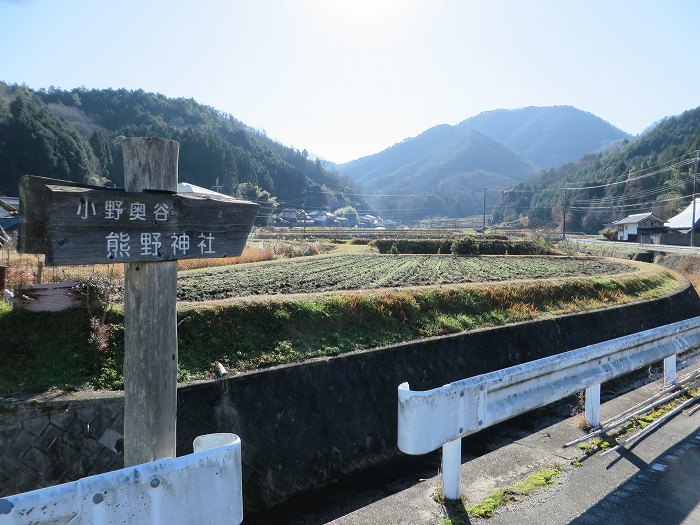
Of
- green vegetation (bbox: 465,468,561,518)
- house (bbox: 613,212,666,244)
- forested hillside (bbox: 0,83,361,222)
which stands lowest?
green vegetation (bbox: 465,468,561,518)

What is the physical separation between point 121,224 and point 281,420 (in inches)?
158

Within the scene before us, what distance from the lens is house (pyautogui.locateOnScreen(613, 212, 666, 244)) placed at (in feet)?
161

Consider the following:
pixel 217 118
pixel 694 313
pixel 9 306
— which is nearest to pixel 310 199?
pixel 217 118

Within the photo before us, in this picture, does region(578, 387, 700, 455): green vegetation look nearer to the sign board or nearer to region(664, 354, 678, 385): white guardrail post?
region(664, 354, 678, 385): white guardrail post

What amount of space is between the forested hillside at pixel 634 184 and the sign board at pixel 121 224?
221ft

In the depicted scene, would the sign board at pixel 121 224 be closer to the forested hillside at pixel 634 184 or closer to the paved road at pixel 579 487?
the paved road at pixel 579 487

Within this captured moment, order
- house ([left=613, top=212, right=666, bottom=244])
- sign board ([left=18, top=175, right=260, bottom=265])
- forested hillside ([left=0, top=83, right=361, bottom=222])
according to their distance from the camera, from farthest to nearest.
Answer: forested hillside ([left=0, top=83, right=361, bottom=222]) → house ([left=613, top=212, right=666, bottom=244]) → sign board ([left=18, top=175, right=260, bottom=265])

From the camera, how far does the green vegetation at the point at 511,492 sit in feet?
10.3

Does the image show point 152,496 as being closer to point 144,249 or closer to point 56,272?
point 144,249

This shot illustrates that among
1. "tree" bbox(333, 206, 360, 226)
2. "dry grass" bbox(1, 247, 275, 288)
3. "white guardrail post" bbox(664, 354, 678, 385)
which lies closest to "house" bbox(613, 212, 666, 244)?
"white guardrail post" bbox(664, 354, 678, 385)

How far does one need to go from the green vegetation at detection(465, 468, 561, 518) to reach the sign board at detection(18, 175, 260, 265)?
2341mm

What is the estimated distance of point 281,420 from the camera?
19.6 ft

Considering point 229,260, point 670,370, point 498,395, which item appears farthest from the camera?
point 229,260

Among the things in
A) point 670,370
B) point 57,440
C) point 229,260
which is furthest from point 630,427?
point 229,260
